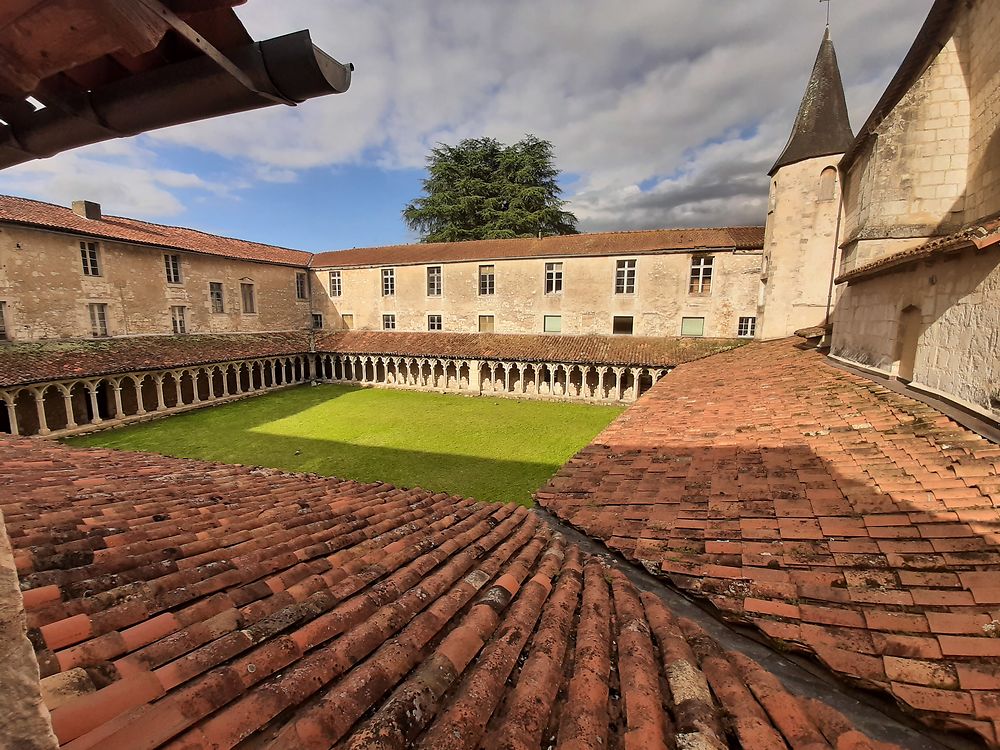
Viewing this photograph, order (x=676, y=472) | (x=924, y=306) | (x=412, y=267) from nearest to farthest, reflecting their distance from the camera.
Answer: (x=676, y=472)
(x=924, y=306)
(x=412, y=267)

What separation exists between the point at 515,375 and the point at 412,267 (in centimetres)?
952

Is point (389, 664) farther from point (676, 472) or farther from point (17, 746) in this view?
point (676, 472)

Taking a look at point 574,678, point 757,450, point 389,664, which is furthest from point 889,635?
point 757,450

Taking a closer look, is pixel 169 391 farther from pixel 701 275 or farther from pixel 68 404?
pixel 701 275

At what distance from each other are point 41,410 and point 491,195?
3128 cm

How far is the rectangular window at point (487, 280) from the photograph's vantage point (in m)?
25.9

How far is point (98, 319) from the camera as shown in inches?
766

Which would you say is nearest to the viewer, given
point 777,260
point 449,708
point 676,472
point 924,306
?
point 449,708

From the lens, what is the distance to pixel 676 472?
18.9ft

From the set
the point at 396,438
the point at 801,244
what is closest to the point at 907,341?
the point at 801,244

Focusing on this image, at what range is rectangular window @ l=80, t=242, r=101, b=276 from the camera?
61.4 ft

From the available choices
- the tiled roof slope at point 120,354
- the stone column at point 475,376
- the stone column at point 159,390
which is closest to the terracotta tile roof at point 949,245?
the stone column at point 475,376

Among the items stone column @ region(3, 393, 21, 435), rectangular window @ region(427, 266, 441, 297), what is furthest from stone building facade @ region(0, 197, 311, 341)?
rectangular window @ region(427, 266, 441, 297)

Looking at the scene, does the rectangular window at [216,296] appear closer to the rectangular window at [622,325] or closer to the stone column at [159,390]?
the stone column at [159,390]
